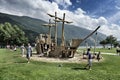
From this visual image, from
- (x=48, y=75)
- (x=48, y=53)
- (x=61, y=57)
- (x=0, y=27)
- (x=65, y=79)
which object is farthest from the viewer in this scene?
(x=0, y=27)

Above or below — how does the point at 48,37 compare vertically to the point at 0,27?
below

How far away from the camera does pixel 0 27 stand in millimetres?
128500

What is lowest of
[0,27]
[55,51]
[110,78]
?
[110,78]

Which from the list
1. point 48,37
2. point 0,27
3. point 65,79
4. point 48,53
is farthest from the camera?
point 0,27

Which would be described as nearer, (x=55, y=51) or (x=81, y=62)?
(x=81, y=62)

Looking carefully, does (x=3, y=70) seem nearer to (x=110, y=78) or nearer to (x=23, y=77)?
(x=23, y=77)

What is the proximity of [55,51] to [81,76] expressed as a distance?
19.1 metres

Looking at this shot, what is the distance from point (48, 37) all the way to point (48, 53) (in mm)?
7467

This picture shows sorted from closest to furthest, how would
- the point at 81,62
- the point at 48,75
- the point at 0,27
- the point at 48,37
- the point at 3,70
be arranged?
the point at 48,75
the point at 3,70
the point at 81,62
the point at 48,37
the point at 0,27

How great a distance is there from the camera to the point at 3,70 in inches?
1070

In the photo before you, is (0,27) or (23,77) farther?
(0,27)

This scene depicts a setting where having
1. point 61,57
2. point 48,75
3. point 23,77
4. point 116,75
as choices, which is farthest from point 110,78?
point 61,57

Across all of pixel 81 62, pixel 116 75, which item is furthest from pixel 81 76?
pixel 81 62

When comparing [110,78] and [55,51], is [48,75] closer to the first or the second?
[110,78]
